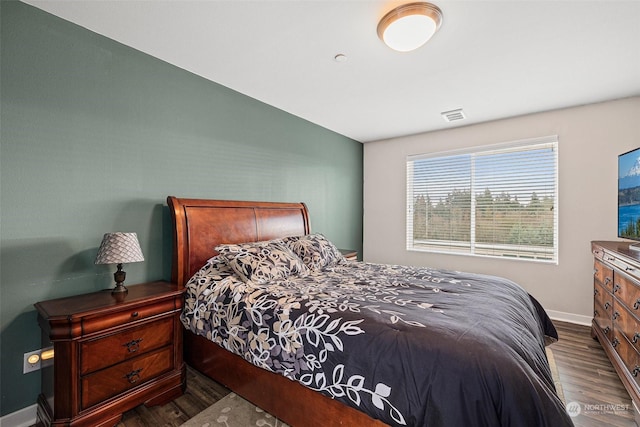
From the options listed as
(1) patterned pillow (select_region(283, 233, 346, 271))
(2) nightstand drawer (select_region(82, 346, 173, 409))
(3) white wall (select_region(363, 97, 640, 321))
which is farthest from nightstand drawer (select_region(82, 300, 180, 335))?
(3) white wall (select_region(363, 97, 640, 321))

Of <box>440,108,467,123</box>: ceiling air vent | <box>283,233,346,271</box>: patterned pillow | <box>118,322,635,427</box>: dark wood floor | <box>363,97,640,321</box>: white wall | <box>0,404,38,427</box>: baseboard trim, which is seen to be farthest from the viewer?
<box>440,108,467,123</box>: ceiling air vent

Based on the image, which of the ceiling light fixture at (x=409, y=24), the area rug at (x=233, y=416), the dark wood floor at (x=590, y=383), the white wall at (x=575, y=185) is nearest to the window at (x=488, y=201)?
the white wall at (x=575, y=185)

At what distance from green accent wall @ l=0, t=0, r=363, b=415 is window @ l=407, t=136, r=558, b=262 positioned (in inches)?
110

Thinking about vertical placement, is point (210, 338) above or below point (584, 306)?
above

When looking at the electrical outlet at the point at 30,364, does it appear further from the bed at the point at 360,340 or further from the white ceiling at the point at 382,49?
the white ceiling at the point at 382,49

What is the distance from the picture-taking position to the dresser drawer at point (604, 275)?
7.45 ft

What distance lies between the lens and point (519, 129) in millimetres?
3516

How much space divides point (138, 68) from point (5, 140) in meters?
0.99

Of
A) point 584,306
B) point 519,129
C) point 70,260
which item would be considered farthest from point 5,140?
point 584,306

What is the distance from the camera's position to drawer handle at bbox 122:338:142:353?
1.69 meters

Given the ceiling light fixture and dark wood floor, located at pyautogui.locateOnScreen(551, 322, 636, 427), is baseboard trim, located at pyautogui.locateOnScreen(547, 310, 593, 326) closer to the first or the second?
dark wood floor, located at pyautogui.locateOnScreen(551, 322, 636, 427)

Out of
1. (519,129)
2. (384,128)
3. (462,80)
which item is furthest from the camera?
(384,128)

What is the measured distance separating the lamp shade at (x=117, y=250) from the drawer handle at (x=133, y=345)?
1.59 ft

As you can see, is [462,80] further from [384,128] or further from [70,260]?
[70,260]
